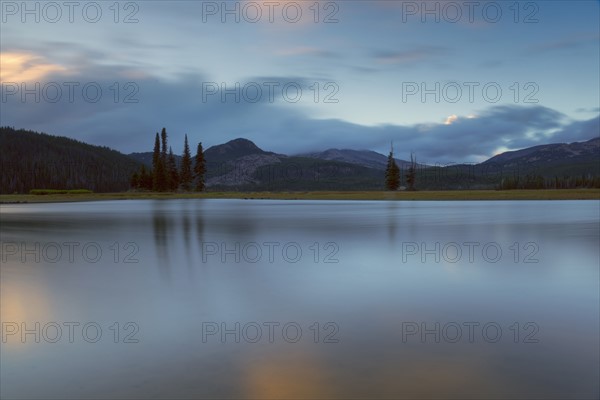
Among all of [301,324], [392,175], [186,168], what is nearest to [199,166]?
[186,168]

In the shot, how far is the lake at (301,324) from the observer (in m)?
7.64

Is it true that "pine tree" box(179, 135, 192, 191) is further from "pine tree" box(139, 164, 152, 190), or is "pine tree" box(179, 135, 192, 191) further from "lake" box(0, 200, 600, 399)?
"lake" box(0, 200, 600, 399)

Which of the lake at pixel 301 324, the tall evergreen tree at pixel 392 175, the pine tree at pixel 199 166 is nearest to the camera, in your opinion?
the lake at pixel 301 324

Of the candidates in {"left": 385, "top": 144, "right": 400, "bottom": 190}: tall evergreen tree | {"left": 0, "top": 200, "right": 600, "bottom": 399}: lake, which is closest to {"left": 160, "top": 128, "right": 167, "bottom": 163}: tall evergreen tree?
{"left": 385, "top": 144, "right": 400, "bottom": 190}: tall evergreen tree

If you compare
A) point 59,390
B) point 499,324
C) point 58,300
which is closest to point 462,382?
point 499,324

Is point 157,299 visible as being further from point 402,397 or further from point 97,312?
point 402,397

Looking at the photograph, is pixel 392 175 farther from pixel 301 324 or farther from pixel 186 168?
pixel 301 324

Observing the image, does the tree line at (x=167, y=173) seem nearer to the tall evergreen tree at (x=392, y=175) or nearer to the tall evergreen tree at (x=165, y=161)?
the tall evergreen tree at (x=165, y=161)

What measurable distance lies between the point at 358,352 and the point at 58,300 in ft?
30.2

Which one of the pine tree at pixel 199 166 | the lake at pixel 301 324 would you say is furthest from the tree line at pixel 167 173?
the lake at pixel 301 324

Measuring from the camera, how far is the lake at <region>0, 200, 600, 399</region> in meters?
7.64

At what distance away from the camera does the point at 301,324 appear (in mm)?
11211

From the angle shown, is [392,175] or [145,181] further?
[145,181]

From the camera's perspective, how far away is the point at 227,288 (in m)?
15.5
